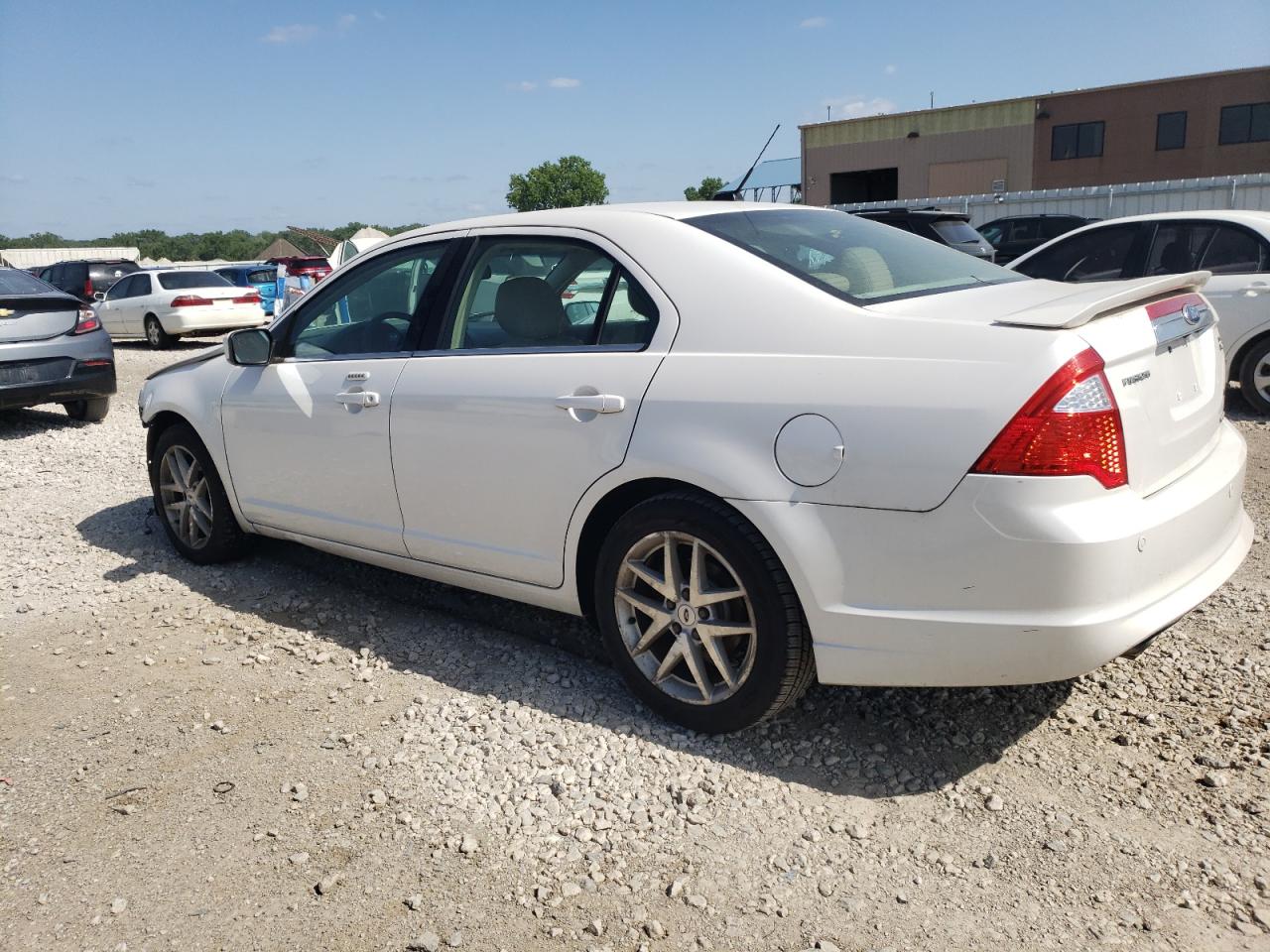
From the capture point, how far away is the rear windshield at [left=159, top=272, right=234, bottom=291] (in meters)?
18.5

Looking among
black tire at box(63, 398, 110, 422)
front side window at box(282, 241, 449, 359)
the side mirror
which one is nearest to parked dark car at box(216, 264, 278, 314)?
black tire at box(63, 398, 110, 422)

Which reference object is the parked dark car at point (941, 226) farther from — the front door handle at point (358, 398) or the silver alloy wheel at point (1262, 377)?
the front door handle at point (358, 398)

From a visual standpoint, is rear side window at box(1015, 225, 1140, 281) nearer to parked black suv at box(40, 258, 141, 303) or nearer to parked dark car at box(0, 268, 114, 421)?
parked dark car at box(0, 268, 114, 421)

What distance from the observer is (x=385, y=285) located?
4.30m

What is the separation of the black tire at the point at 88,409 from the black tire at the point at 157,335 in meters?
8.88

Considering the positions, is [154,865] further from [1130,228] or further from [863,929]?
[1130,228]

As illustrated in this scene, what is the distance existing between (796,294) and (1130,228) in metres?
6.64

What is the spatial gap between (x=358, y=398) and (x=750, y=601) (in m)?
1.87

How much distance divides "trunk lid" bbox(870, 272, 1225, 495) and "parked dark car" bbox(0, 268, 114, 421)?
839 centimetres

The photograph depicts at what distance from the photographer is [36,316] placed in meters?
9.09

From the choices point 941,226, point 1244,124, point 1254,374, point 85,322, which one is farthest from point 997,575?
point 1244,124

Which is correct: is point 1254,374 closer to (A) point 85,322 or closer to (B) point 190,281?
(A) point 85,322

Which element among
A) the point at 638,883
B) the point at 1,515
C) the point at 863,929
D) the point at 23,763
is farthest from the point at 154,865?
the point at 1,515

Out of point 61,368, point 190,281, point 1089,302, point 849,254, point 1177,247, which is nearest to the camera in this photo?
point 1089,302
